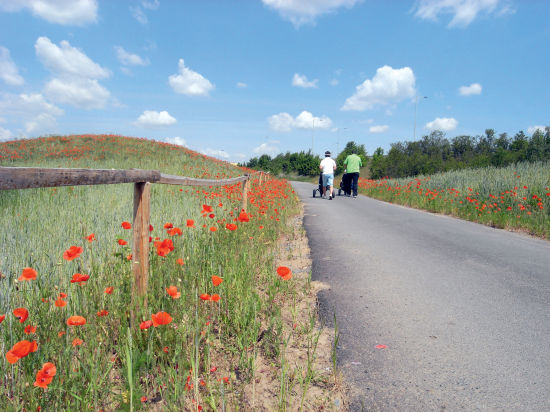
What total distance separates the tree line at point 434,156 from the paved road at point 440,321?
22.9 metres

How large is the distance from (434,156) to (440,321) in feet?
131

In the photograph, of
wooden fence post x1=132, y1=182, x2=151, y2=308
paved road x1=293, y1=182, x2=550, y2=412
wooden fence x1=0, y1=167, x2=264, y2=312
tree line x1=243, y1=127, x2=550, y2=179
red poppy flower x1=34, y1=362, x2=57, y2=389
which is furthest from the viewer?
tree line x1=243, y1=127, x2=550, y2=179

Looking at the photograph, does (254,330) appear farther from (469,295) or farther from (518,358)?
A: (469,295)

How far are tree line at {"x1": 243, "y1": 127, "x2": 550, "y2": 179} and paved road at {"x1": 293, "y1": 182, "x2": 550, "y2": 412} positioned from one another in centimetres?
2288

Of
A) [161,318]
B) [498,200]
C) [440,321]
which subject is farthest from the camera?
[498,200]

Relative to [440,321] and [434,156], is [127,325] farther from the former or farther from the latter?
[434,156]

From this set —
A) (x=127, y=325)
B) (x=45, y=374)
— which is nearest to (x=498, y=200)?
(x=127, y=325)

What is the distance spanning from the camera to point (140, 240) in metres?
2.38

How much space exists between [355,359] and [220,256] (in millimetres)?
1695

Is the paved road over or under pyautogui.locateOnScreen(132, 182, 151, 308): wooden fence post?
under

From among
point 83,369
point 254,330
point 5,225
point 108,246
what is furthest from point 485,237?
point 5,225

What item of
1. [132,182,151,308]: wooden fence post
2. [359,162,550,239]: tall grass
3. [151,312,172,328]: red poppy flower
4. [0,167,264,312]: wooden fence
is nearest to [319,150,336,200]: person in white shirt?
[359,162,550,239]: tall grass

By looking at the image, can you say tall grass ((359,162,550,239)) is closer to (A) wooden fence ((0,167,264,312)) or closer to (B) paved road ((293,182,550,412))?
(B) paved road ((293,182,550,412))

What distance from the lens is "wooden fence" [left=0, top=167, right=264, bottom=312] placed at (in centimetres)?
143
